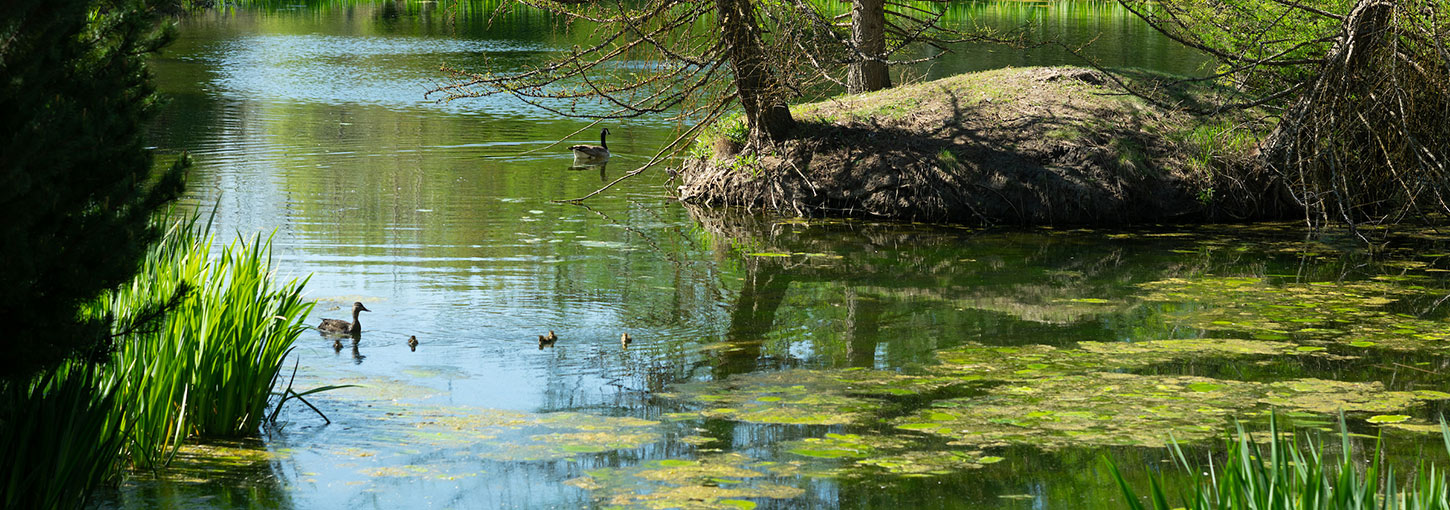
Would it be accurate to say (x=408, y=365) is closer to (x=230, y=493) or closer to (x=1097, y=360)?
(x=230, y=493)

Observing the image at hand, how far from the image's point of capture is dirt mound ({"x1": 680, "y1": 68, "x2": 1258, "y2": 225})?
1287cm

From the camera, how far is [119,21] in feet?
13.4

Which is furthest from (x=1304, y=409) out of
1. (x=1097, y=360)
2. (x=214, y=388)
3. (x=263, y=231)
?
(x=263, y=231)

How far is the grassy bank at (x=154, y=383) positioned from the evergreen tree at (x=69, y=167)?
10.6 inches

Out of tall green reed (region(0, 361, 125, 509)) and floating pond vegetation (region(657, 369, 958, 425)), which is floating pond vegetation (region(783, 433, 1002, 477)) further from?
A: tall green reed (region(0, 361, 125, 509))

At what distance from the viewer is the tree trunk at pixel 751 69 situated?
483 inches

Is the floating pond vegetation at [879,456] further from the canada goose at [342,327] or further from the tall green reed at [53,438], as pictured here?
the canada goose at [342,327]

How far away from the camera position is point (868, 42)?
15.2m

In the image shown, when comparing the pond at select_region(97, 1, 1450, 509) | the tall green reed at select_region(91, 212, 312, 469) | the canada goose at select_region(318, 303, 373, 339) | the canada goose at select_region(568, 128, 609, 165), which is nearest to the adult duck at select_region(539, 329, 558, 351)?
the pond at select_region(97, 1, 1450, 509)

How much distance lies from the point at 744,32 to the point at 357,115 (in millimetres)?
10080

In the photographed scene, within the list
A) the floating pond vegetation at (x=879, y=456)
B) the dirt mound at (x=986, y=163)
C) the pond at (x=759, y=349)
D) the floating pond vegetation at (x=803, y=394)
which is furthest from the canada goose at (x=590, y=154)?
the floating pond vegetation at (x=879, y=456)

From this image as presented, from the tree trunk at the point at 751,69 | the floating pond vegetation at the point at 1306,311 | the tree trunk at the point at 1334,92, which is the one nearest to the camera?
the floating pond vegetation at the point at 1306,311

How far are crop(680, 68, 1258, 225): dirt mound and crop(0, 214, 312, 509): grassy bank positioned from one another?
7.64 metres

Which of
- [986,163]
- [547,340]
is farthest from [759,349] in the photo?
[986,163]
